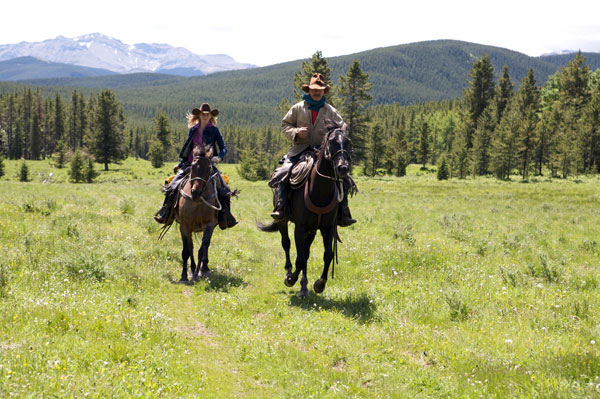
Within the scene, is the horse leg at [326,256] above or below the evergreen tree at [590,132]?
below

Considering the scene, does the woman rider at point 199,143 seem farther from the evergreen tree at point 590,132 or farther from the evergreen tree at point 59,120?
the evergreen tree at point 59,120

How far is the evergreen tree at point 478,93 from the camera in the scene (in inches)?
3383

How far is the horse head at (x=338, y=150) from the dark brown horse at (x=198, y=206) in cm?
373

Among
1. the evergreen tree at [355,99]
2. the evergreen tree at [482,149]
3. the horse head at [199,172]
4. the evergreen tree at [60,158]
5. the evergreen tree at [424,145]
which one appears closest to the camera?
the horse head at [199,172]

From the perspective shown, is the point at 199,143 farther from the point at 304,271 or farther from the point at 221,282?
the point at 304,271

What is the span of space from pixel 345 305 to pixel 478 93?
304 feet

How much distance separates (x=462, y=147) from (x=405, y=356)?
8182 centimetres

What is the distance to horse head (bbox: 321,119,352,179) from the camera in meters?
7.46

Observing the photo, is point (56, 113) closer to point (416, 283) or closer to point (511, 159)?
point (511, 159)

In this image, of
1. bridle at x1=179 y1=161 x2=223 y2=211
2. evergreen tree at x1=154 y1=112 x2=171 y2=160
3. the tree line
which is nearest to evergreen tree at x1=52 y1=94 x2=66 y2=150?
the tree line

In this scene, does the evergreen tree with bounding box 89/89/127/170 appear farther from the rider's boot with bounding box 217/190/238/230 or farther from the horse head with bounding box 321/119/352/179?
the horse head with bounding box 321/119/352/179

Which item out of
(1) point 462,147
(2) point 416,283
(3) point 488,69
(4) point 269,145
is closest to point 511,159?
(1) point 462,147

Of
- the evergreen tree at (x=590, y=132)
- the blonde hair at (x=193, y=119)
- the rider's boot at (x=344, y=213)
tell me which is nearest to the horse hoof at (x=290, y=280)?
the rider's boot at (x=344, y=213)

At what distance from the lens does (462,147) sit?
264ft
